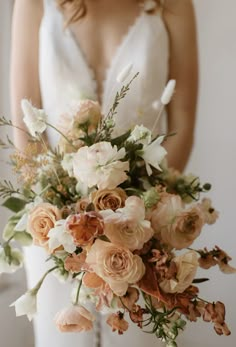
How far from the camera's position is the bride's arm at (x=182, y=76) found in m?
1.07

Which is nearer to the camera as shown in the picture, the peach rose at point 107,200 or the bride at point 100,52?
the peach rose at point 107,200

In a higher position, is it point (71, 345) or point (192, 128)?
point (192, 128)

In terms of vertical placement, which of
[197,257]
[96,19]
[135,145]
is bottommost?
[197,257]

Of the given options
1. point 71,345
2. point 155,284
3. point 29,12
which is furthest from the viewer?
point 29,12

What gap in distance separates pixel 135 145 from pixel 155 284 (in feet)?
0.63

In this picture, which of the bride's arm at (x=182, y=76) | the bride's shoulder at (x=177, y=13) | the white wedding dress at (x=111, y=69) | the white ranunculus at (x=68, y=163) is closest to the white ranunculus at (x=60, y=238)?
the white ranunculus at (x=68, y=163)

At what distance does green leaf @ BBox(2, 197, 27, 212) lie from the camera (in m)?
0.77

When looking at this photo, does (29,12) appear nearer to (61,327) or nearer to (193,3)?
(193,3)

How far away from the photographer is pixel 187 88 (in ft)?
3.61

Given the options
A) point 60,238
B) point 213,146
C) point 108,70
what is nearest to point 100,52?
point 108,70

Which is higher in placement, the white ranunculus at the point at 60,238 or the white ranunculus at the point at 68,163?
the white ranunculus at the point at 68,163

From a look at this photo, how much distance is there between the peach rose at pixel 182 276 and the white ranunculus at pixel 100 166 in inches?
5.2

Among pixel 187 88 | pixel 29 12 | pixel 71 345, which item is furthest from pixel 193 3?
pixel 71 345

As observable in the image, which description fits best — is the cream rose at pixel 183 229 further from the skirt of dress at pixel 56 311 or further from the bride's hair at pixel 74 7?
the bride's hair at pixel 74 7
